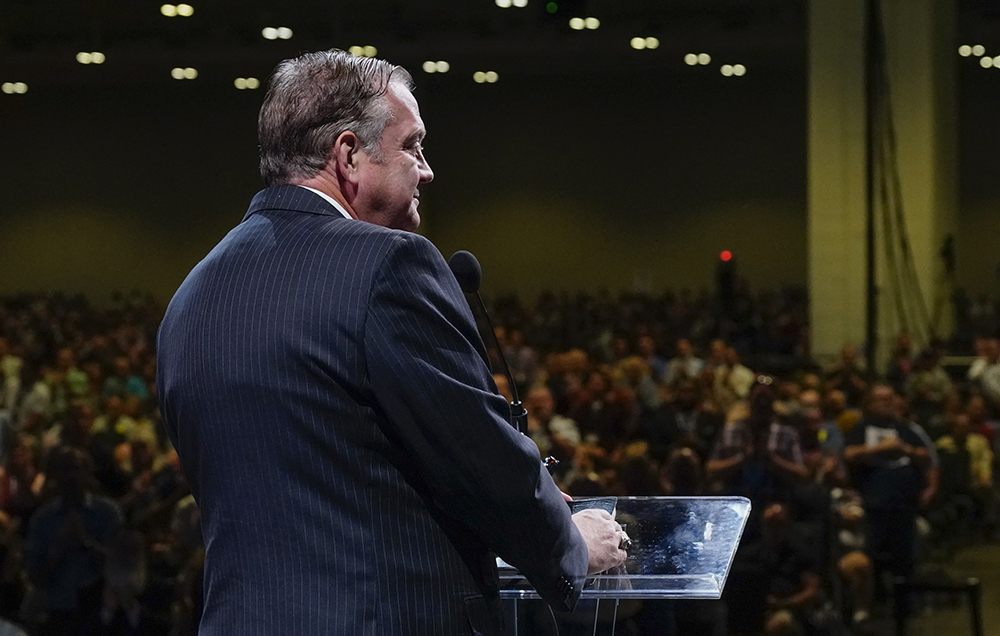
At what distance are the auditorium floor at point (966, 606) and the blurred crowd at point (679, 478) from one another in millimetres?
151

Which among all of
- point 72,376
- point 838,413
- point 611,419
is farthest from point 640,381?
point 72,376

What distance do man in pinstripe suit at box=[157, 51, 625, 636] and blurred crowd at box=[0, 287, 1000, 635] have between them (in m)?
3.25

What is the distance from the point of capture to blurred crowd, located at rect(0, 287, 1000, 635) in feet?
21.9

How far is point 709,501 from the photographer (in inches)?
72.0

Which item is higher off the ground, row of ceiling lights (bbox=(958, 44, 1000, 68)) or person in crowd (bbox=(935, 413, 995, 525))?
row of ceiling lights (bbox=(958, 44, 1000, 68))

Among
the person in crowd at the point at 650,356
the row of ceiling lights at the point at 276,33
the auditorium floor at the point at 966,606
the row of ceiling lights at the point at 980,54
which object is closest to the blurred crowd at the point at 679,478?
the auditorium floor at the point at 966,606

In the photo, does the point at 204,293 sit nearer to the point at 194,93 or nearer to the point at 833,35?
the point at 833,35

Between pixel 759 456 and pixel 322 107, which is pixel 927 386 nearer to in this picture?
pixel 759 456

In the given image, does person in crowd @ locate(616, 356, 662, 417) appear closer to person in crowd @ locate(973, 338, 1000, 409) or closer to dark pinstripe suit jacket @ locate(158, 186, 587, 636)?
person in crowd @ locate(973, 338, 1000, 409)

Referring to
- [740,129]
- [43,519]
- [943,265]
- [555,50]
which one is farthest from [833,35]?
[740,129]

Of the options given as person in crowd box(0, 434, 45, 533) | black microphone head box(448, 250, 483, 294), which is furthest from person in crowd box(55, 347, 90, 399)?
black microphone head box(448, 250, 483, 294)

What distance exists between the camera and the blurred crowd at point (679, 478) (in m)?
6.69

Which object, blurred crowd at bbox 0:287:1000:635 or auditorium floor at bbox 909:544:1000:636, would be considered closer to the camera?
blurred crowd at bbox 0:287:1000:635

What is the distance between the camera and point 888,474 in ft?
26.1
